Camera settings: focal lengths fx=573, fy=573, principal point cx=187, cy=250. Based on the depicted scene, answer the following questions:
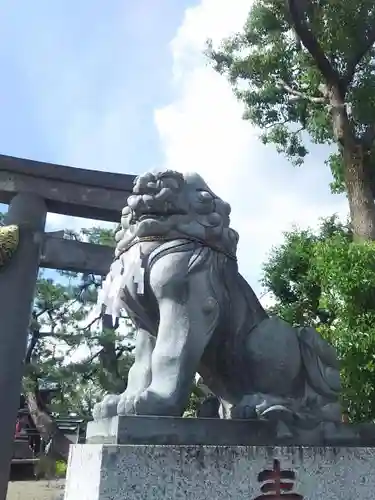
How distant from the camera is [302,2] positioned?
7660mm

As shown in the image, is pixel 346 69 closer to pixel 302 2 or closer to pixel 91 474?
pixel 302 2

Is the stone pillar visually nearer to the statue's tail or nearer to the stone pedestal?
the stone pedestal

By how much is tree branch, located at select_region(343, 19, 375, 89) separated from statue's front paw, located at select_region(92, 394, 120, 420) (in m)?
6.87

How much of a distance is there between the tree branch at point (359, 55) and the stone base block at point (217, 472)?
675cm

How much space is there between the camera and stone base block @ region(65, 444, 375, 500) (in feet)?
5.87

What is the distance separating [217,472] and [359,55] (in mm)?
7219

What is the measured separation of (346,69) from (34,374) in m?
6.62

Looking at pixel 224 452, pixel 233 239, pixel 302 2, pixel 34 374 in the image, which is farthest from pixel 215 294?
pixel 34 374

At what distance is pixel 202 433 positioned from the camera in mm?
1958

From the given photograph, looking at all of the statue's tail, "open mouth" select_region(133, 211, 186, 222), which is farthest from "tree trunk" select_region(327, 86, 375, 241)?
"open mouth" select_region(133, 211, 186, 222)

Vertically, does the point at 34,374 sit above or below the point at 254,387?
above

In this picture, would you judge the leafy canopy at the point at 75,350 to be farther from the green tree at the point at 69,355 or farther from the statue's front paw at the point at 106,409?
the statue's front paw at the point at 106,409

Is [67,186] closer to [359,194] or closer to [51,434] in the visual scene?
[359,194]

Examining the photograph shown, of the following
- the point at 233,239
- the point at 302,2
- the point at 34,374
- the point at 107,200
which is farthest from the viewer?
the point at 34,374
